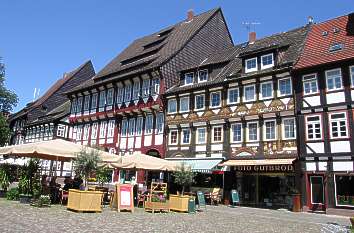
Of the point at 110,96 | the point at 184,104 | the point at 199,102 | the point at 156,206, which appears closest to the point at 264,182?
the point at 199,102

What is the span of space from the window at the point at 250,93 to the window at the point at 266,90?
656 millimetres

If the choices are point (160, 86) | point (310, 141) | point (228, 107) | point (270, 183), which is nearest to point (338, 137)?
point (310, 141)

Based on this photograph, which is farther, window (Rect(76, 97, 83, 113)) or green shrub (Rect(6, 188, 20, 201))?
window (Rect(76, 97, 83, 113))

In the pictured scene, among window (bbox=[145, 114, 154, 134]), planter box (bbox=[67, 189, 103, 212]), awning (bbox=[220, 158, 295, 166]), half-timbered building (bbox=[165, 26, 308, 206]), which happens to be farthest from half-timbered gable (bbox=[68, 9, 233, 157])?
planter box (bbox=[67, 189, 103, 212])

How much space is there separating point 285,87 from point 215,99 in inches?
224

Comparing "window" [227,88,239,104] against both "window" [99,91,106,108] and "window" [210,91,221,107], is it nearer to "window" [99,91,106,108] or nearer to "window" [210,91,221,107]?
"window" [210,91,221,107]

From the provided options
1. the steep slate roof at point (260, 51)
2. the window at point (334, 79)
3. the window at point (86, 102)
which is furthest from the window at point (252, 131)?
the window at point (86, 102)

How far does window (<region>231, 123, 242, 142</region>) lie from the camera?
25969 mm

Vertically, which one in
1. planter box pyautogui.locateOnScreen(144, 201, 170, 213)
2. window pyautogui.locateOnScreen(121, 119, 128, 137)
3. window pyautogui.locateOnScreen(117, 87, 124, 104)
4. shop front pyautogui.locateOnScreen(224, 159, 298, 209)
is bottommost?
planter box pyautogui.locateOnScreen(144, 201, 170, 213)

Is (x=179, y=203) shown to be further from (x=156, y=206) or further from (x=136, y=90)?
(x=136, y=90)

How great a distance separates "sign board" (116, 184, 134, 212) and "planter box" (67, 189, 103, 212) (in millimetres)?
1343

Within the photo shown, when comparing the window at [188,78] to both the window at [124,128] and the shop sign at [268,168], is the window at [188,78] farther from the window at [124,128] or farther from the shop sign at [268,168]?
the shop sign at [268,168]

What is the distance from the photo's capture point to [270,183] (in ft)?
82.5

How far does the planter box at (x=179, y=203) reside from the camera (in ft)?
59.3
